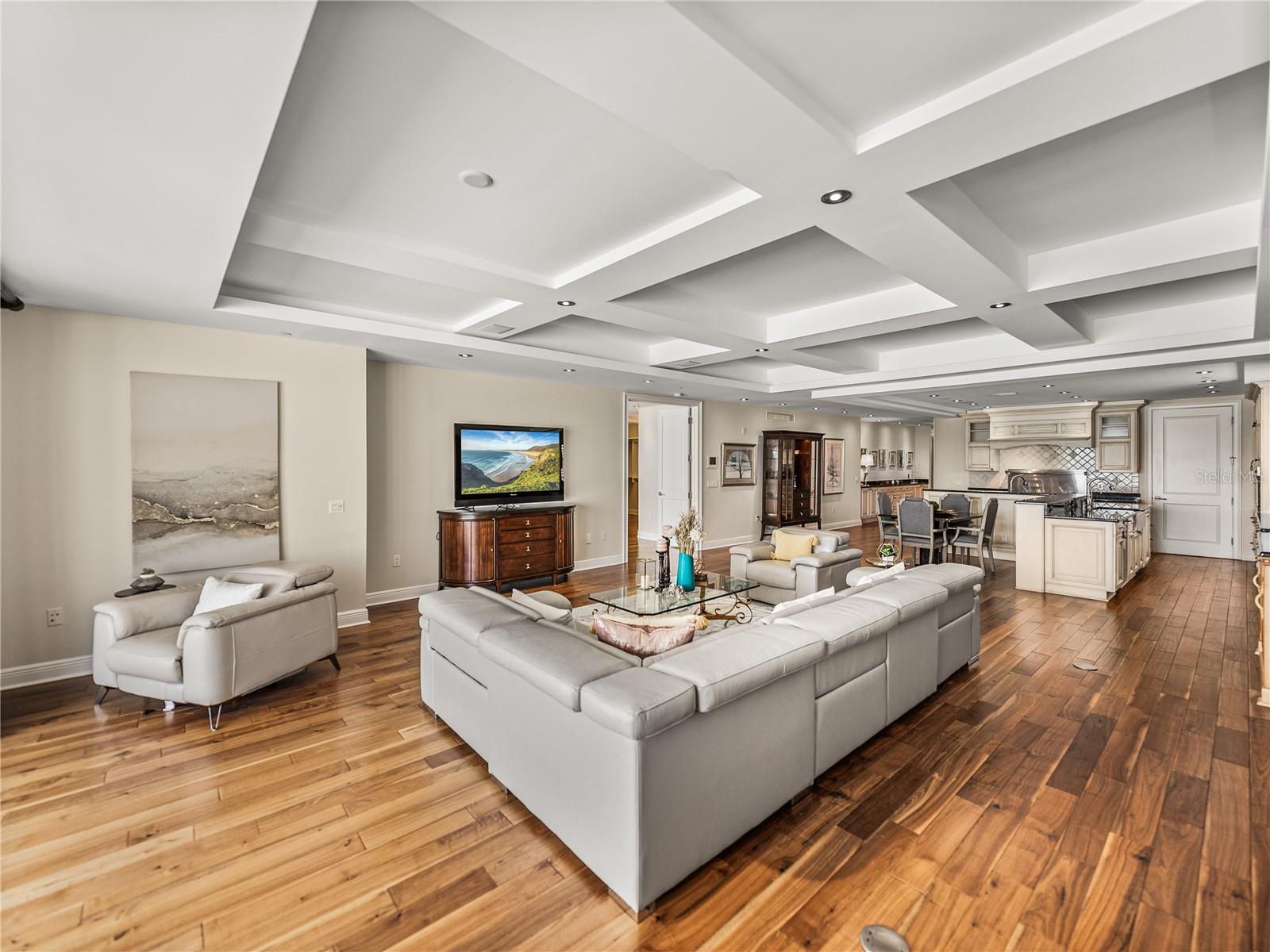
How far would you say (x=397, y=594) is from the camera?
571 centimetres

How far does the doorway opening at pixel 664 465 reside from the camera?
8.46m

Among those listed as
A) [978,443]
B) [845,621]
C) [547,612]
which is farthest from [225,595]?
[978,443]

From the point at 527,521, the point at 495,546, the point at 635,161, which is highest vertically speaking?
the point at 635,161

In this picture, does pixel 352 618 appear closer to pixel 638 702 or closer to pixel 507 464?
pixel 507 464

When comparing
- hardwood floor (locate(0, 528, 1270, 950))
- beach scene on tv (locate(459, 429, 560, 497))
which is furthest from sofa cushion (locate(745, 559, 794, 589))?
beach scene on tv (locate(459, 429, 560, 497))

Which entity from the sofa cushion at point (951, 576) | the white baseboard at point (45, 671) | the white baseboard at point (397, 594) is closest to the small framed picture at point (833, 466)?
the sofa cushion at point (951, 576)

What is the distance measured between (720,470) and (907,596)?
5.98m

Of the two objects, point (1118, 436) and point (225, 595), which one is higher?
point (1118, 436)

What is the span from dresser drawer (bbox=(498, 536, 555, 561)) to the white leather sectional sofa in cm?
290

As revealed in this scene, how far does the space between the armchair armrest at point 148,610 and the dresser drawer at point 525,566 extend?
264 centimetres

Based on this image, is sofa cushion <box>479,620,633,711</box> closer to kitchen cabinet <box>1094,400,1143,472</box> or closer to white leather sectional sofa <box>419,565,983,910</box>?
white leather sectional sofa <box>419,565,983,910</box>

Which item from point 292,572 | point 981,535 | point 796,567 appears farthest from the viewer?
point 981,535

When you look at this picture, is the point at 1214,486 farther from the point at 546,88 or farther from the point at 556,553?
the point at 546,88

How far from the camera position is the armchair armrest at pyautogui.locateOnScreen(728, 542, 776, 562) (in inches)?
221
